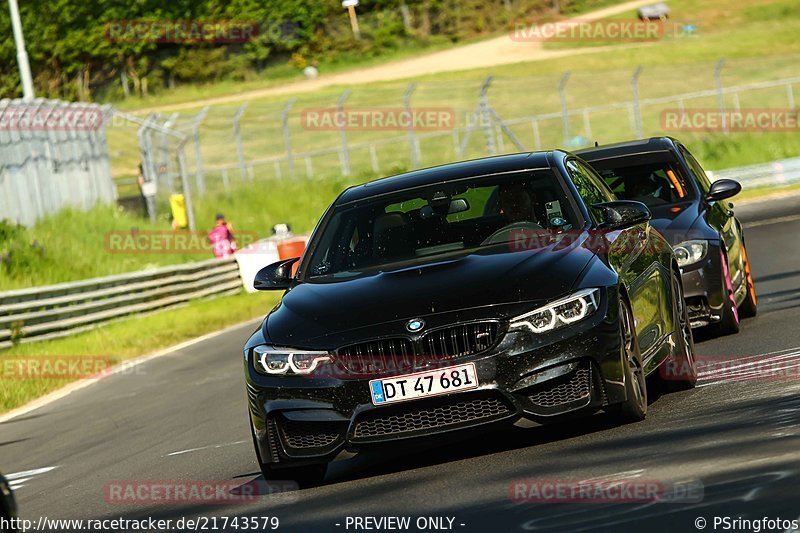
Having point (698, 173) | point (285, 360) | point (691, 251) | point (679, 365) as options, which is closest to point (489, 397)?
point (285, 360)

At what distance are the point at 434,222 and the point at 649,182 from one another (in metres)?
4.52

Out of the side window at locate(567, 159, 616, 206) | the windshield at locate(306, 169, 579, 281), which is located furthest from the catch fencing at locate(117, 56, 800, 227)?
the windshield at locate(306, 169, 579, 281)

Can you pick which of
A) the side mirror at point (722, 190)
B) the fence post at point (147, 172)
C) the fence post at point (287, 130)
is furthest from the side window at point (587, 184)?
the fence post at point (287, 130)

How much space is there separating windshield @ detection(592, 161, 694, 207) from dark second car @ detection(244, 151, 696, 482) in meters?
4.07

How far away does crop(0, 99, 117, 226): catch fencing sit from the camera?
94.9ft

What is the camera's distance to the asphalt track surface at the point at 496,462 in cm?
581

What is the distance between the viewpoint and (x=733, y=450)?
6605 millimetres

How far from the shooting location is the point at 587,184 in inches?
363

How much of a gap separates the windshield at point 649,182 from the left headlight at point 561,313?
502cm

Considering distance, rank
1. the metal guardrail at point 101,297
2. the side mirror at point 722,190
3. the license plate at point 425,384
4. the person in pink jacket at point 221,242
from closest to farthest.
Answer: the license plate at point 425,384, the side mirror at point 722,190, the metal guardrail at point 101,297, the person in pink jacket at point 221,242

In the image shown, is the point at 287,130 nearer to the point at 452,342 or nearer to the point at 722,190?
the point at 722,190

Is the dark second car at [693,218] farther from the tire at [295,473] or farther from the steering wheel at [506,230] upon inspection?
the tire at [295,473]

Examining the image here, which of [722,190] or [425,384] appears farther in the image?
[722,190]

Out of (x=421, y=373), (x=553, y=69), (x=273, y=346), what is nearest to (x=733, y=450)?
(x=421, y=373)
